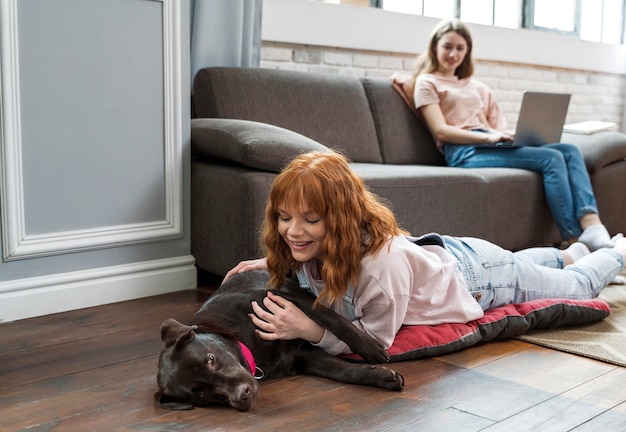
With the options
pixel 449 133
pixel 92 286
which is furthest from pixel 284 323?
pixel 449 133

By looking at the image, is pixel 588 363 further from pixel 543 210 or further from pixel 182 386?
pixel 543 210

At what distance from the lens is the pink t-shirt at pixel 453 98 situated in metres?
3.58

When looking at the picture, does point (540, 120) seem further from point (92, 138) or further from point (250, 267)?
point (92, 138)

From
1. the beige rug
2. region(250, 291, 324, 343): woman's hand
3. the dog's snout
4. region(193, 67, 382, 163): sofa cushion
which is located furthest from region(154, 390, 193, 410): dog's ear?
region(193, 67, 382, 163): sofa cushion

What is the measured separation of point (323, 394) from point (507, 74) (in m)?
3.80

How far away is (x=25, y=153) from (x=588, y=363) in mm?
1681

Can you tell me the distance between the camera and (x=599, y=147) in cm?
367

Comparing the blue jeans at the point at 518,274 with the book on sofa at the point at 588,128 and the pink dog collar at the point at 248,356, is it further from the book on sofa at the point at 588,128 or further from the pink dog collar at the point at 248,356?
the book on sofa at the point at 588,128

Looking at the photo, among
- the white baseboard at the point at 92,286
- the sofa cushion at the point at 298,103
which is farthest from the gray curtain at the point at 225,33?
the white baseboard at the point at 92,286

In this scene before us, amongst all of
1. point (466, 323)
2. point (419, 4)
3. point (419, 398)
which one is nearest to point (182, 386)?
point (419, 398)

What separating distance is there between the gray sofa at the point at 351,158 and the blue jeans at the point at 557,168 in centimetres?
7

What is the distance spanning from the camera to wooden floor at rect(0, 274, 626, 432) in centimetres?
151

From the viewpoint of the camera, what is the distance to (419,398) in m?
1.66

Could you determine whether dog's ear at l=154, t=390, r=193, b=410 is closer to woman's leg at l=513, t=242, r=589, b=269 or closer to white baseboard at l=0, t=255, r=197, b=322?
white baseboard at l=0, t=255, r=197, b=322
